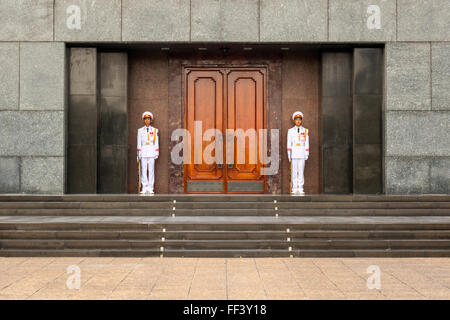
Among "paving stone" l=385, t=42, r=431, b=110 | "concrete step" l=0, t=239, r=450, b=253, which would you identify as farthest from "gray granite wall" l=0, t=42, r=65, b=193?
"paving stone" l=385, t=42, r=431, b=110

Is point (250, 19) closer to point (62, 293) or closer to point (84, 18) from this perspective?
point (84, 18)

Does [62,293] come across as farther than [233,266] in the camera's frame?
No

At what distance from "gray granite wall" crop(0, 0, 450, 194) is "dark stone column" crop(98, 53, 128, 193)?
3.51 ft

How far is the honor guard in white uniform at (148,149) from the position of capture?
45.5 ft

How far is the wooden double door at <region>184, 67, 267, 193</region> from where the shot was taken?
14328 mm

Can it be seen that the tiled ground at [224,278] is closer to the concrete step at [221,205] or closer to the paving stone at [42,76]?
the concrete step at [221,205]

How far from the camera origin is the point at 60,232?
8.98m

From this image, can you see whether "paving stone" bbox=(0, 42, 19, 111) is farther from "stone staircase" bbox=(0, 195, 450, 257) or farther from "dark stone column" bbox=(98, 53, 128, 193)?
"stone staircase" bbox=(0, 195, 450, 257)

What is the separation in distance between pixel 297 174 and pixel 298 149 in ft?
Answer: 2.26

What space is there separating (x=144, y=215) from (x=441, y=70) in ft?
28.0

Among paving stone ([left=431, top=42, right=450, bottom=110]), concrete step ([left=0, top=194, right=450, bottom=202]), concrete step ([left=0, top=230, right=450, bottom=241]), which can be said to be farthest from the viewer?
paving stone ([left=431, top=42, right=450, bottom=110])

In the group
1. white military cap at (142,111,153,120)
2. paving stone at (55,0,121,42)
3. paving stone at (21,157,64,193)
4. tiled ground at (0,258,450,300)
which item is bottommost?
tiled ground at (0,258,450,300)
